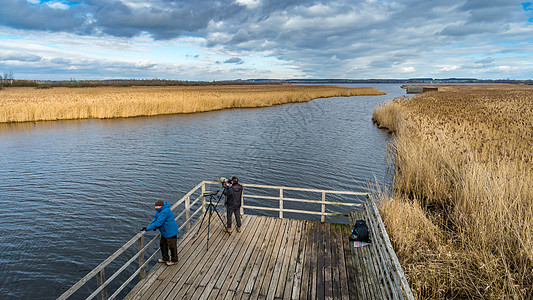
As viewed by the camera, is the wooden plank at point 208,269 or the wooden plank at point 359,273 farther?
the wooden plank at point 208,269

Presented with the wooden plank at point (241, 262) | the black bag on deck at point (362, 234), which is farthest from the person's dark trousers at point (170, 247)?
the black bag on deck at point (362, 234)

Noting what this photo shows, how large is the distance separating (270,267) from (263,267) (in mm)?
174

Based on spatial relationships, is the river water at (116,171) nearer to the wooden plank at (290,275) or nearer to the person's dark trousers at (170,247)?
the person's dark trousers at (170,247)

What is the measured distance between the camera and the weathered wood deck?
6.79 meters

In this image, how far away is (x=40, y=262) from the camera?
10.0 meters

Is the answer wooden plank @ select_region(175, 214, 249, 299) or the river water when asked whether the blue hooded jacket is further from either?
the river water

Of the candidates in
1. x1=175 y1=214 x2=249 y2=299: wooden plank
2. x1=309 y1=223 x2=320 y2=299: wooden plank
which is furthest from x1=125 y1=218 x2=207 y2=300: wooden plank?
x1=309 y1=223 x2=320 y2=299: wooden plank

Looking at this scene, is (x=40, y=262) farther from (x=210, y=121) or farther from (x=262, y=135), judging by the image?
(x=210, y=121)

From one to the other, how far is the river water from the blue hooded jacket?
4.15 m

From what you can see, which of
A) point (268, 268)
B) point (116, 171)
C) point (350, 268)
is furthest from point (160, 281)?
point (116, 171)

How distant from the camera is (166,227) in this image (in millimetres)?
7418

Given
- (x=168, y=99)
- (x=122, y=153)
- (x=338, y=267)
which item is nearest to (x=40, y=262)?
(x=338, y=267)

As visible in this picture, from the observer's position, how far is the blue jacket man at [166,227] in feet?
23.5

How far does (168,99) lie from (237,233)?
39250 millimetres
